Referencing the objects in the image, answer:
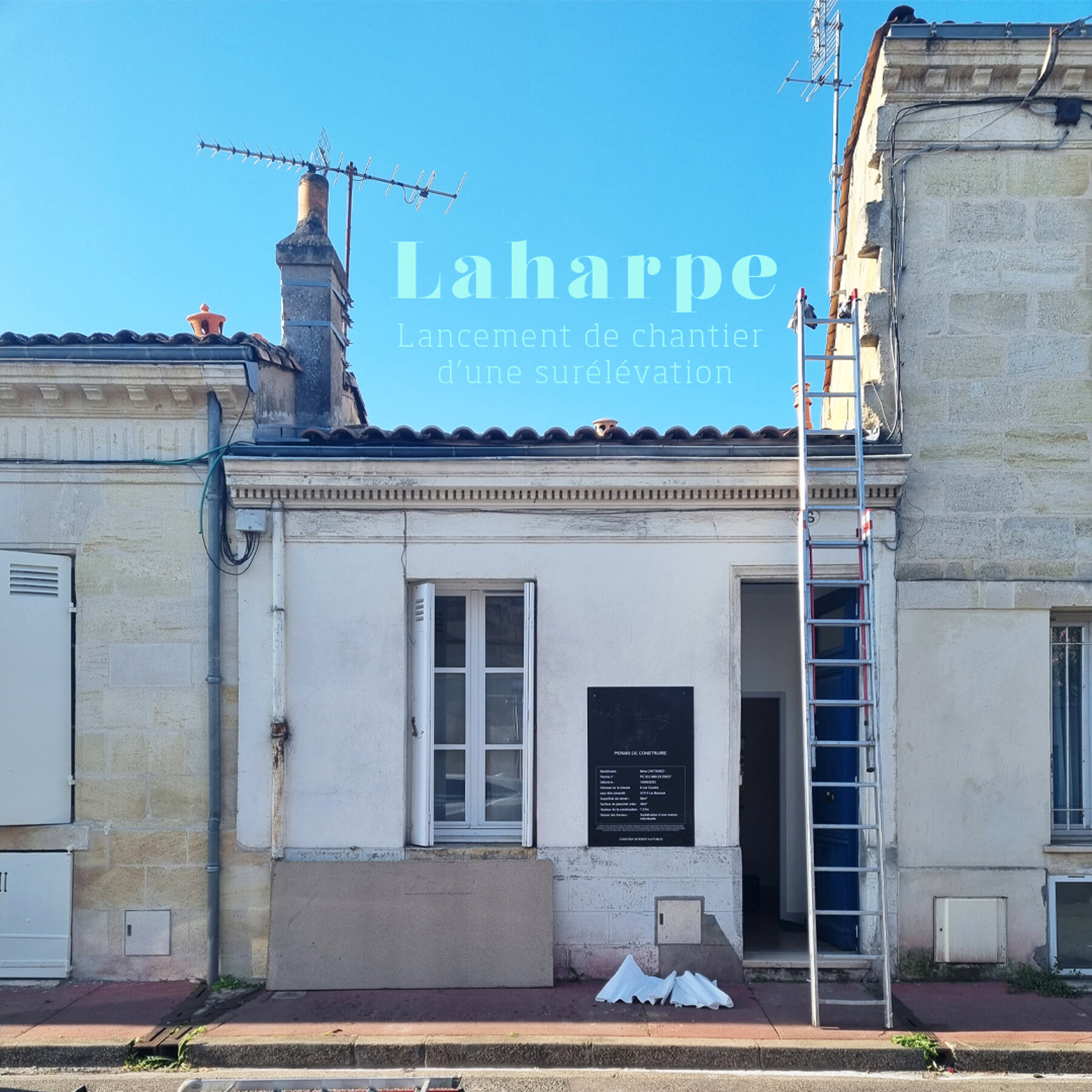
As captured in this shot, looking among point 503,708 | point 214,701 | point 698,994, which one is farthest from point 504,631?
A: point 698,994

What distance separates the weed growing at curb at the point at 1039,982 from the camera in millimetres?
6262

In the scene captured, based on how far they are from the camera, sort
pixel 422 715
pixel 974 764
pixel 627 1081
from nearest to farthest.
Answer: pixel 627 1081
pixel 974 764
pixel 422 715

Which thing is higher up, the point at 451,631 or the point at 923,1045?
the point at 451,631

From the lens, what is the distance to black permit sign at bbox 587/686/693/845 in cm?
655

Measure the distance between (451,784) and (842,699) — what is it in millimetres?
3130

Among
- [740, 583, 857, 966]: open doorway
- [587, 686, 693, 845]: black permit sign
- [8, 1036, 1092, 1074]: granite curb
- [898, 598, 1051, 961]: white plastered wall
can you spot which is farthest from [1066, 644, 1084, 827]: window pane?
[587, 686, 693, 845]: black permit sign

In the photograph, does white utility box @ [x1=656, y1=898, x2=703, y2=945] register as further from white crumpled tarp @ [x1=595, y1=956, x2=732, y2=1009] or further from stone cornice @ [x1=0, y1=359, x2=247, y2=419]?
stone cornice @ [x1=0, y1=359, x2=247, y2=419]

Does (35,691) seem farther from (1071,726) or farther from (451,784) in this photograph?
Answer: (1071,726)

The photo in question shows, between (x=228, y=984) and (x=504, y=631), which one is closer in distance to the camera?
(x=228, y=984)

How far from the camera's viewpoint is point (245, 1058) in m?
5.45

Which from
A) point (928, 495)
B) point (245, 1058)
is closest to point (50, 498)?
point (245, 1058)

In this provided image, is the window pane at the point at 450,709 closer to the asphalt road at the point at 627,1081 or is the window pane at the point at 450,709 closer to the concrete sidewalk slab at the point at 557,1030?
the concrete sidewalk slab at the point at 557,1030

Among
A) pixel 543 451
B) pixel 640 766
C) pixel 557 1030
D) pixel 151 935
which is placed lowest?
pixel 557 1030

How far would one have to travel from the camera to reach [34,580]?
666 cm
